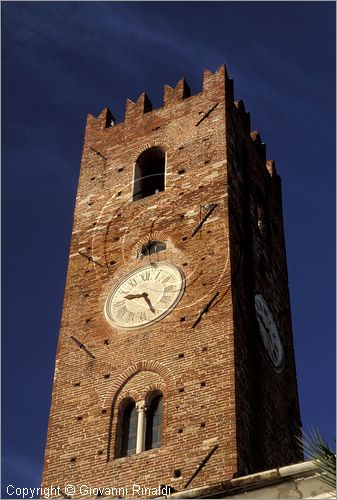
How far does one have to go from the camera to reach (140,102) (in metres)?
28.8

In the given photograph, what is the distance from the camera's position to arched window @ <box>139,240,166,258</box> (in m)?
23.4

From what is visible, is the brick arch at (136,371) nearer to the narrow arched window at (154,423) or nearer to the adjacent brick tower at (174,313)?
the adjacent brick tower at (174,313)

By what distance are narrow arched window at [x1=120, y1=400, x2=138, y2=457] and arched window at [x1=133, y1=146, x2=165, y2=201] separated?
6.79 m

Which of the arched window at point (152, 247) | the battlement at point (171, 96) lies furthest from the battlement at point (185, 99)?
the arched window at point (152, 247)

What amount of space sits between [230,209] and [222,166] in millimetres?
1534

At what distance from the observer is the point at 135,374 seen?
20797mm

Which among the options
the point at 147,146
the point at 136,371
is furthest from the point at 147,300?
the point at 147,146

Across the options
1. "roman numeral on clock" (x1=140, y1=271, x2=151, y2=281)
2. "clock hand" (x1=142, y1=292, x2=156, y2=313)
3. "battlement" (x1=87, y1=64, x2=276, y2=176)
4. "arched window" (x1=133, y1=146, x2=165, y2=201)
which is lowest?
"clock hand" (x1=142, y1=292, x2=156, y2=313)

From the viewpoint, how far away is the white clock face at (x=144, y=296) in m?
21.8

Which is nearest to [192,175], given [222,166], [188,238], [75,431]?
[222,166]

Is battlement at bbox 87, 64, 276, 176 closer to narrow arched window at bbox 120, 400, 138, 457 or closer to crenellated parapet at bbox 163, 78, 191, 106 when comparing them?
crenellated parapet at bbox 163, 78, 191, 106

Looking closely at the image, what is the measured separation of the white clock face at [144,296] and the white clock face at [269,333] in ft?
6.80

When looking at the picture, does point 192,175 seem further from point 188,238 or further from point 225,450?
point 225,450

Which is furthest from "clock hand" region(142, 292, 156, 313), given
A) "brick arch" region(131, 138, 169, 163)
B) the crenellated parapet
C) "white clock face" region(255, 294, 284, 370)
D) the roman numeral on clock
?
the crenellated parapet
